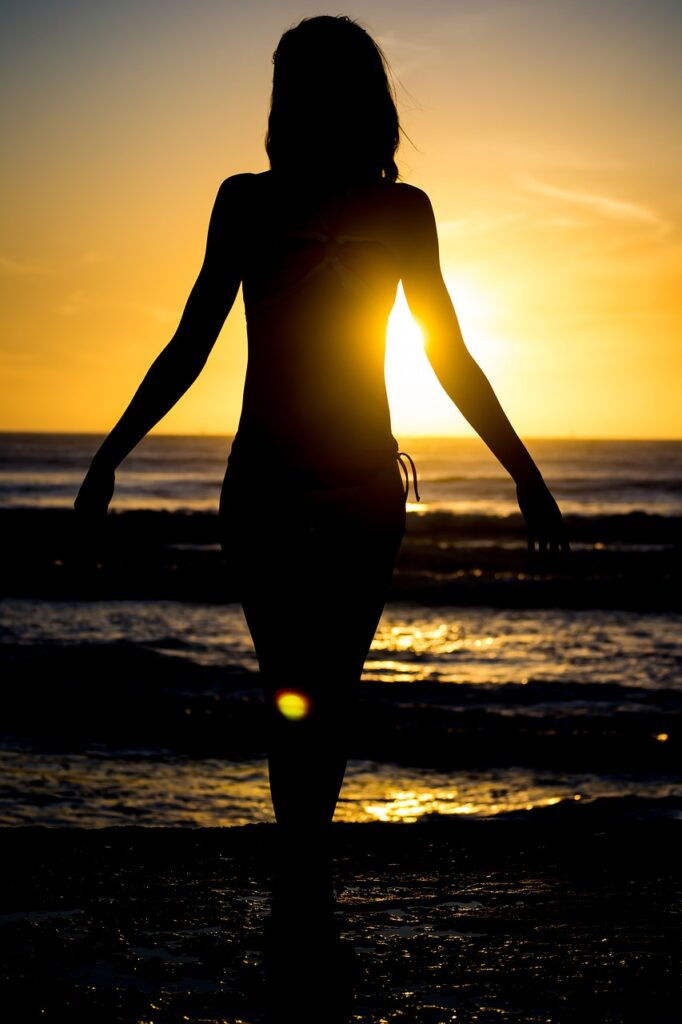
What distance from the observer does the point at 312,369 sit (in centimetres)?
222

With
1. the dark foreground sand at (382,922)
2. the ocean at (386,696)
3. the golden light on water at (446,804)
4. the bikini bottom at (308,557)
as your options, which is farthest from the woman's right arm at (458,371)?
the golden light on water at (446,804)

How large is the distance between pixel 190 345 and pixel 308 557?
0.57 metres

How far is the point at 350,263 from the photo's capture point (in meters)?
2.27

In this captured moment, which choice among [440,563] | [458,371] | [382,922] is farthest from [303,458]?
[440,563]

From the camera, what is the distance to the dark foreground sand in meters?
2.45

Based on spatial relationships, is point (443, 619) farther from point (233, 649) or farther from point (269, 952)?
point (269, 952)

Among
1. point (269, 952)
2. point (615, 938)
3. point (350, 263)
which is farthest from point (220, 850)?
point (350, 263)

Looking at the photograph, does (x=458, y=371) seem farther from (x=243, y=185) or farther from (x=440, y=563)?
(x=440, y=563)

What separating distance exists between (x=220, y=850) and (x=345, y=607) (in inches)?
78.8

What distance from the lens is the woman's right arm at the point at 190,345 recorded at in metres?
2.27

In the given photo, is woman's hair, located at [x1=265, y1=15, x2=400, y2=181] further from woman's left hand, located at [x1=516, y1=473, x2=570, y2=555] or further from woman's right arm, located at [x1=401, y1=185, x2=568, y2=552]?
woman's left hand, located at [x1=516, y1=473, x2=570, y2=555]

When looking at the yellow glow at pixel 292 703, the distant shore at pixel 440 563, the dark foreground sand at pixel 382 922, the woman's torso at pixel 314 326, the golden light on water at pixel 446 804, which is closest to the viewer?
the woman's torso at pixel 314 326

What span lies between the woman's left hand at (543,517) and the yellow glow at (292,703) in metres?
0.66

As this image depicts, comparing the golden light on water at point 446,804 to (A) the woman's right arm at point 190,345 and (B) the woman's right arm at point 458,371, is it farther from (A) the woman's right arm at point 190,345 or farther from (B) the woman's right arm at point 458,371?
(A) the woman's right arm at point 190,345
